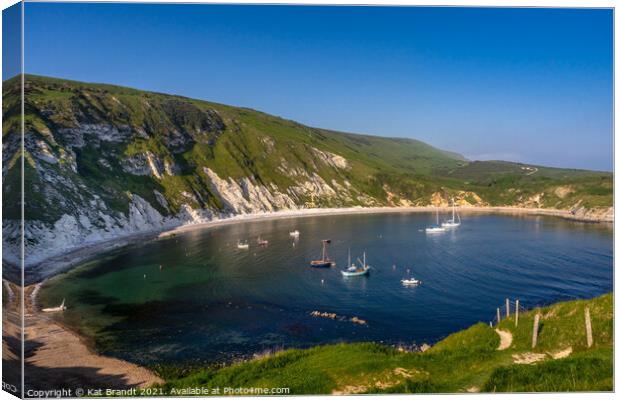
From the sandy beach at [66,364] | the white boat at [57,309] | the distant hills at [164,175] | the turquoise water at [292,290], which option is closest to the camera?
the sandy beach at [66,364]

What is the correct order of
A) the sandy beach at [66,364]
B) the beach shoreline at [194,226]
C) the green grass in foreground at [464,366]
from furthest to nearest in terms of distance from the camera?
the beach shoreline at [194,226] < the sandy beach at [66,364] < the green grass in foreground at [464,366]

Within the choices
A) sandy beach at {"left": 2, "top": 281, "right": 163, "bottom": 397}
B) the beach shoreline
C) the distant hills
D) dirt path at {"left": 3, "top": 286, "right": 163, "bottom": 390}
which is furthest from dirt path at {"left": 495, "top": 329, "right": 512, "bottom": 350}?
the distant hills

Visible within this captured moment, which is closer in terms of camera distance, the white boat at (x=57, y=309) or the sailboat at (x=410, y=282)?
the white boat at (x=57, y=309)

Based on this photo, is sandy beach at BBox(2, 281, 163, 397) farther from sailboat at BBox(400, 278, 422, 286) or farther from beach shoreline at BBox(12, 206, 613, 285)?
sailboat at BBox(400, 278, 422, 286)

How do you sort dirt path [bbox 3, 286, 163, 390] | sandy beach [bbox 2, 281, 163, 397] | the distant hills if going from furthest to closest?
the distant hills, dirt path [bbox 3, 286, 163, 390], sandy beach [bbox 2, 281, 163, 397]

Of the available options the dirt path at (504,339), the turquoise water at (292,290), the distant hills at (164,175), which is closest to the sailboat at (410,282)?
the turquoise water at (292,290)

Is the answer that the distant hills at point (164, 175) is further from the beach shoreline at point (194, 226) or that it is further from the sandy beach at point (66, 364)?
the sandy beach at point (66, 364)
